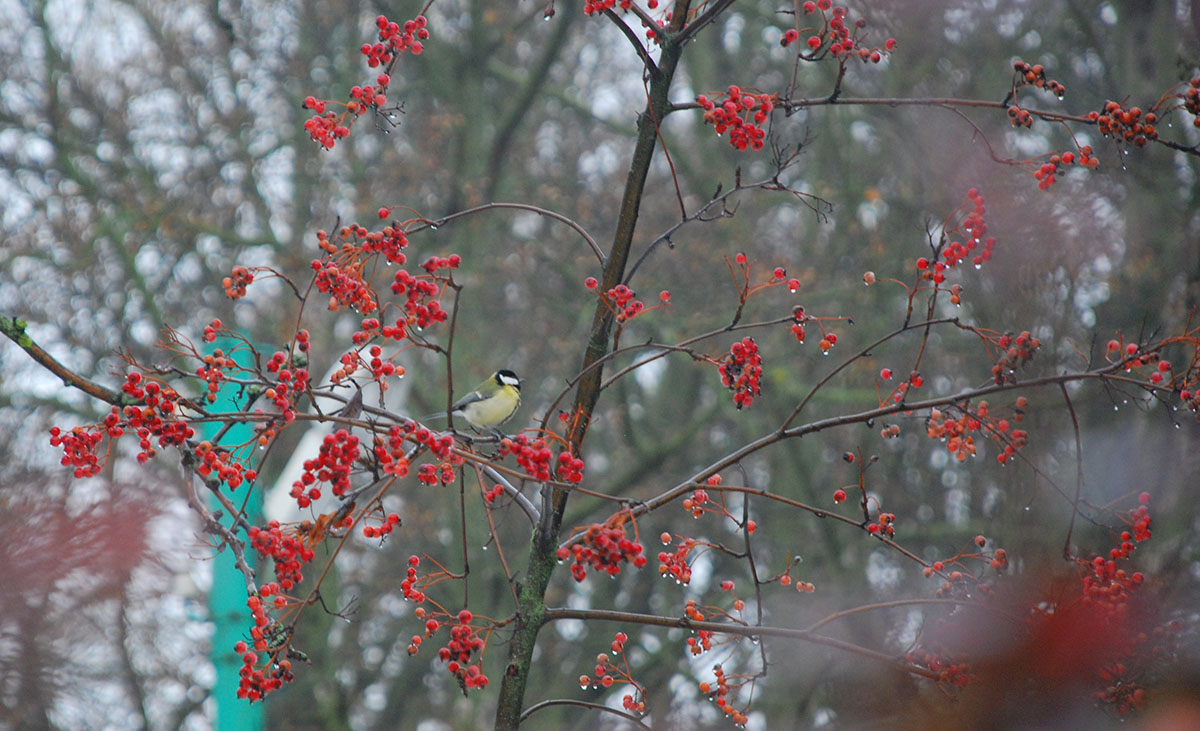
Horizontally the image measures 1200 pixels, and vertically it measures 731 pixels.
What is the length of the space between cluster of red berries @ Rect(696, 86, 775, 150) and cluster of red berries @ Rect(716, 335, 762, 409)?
49cm

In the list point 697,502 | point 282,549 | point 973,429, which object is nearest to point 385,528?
point 282,549

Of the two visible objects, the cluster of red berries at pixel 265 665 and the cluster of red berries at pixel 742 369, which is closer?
the cluster of red berries at pixel 265 665

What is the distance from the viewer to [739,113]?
8.36 feet

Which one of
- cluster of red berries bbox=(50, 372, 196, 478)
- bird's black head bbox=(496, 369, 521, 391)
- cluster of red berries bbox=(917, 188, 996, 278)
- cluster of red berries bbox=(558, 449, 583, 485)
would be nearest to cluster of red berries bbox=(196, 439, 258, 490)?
cluster of red berries bbox=(50, 372, 196, 478)

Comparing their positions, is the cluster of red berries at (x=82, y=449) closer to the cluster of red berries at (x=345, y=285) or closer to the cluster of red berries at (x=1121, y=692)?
the cluster of red berries at (x=345, y=285)

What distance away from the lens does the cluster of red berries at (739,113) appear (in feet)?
8.01

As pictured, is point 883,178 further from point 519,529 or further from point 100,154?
point 100,154

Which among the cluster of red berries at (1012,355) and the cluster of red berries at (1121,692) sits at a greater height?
the cluster of red berries at (1012,355)

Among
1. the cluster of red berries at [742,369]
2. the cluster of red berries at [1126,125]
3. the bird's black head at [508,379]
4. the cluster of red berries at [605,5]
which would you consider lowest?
the cluster of red berries at [742,369]

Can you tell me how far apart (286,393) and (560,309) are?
292 inches

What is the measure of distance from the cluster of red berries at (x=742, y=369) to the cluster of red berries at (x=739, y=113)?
0.49 meters

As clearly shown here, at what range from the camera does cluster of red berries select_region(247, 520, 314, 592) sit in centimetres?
210

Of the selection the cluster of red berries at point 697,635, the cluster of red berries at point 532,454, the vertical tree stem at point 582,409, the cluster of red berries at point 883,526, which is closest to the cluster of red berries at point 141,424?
the cluster of red berries at point 532,454

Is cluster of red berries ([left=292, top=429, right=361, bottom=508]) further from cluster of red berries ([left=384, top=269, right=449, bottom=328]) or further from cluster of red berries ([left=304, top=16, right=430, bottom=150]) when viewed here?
cluster of red berries ([left=304, top=16, right=430, bottom=150])
